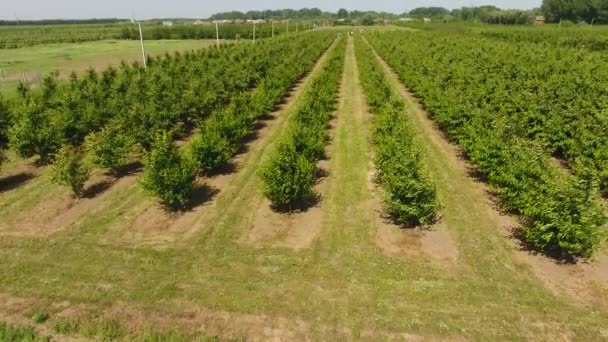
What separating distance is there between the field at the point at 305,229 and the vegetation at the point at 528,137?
9 centimetres

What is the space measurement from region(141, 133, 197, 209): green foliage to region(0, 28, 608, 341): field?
58 mm

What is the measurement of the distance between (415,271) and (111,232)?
962 cm

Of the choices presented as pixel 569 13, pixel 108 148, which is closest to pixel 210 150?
pixel 108 148

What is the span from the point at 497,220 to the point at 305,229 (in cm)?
653

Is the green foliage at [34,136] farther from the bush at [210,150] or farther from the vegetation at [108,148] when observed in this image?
the bush at [210,150]

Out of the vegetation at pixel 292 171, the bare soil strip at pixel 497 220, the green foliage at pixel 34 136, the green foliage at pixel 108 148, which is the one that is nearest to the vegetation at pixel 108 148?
the green foliage at pixel 108 148

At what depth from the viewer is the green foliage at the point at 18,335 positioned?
9.14 metres

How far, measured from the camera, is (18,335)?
30.4 feet

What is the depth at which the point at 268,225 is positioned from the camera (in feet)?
46.8

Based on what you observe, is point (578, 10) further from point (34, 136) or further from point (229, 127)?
point (34, 136)

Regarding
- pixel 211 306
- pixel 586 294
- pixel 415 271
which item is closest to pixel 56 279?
pixel 211 306

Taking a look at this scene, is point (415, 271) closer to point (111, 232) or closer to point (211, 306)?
point (211, 306)

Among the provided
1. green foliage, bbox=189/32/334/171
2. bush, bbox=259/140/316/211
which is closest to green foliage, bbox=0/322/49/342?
bush, bbox=259/140/316/211

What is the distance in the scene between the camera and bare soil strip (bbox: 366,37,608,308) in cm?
1080
